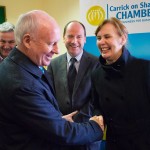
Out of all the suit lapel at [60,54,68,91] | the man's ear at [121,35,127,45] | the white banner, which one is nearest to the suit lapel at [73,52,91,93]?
the suit lapel at [60,54,68,91]

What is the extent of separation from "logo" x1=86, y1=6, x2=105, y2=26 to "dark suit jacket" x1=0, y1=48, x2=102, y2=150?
84.6 inches

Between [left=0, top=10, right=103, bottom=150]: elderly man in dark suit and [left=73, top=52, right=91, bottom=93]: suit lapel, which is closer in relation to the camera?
[left=0, top=10, right=103, bottom=150]: elderly man in dark suit

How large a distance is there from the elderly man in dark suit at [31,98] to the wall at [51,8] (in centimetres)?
374

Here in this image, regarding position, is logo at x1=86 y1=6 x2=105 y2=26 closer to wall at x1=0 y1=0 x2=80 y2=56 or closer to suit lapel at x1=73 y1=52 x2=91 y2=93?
suit lapel at x1=73 y1=52 x2=91 y2=93

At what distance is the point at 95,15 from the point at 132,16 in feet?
1.51

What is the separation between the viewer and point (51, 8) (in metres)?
5.43

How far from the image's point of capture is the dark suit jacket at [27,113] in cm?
128

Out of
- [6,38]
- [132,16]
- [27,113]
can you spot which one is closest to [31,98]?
[27,113]

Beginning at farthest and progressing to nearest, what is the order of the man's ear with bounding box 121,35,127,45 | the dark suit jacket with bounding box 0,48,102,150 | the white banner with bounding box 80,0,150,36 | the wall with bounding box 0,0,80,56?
the wall with bounding box 0,0,80,56, the white banner with bounding box 80,0,150,36, the man's ear with bounding box 121,35,127,45, the dark suit jacket with bounding box 0,48,102,150

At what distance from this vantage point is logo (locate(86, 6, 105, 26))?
3.37m

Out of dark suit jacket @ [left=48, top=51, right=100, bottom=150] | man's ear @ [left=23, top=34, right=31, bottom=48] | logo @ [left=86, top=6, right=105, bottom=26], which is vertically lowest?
dark suit jacket @ [left=48, top=51, right=100, bottom=150]

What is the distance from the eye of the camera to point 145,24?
3152mm

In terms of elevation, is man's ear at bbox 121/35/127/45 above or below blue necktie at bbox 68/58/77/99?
above

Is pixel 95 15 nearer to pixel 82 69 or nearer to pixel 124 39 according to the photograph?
pixel 82 69
